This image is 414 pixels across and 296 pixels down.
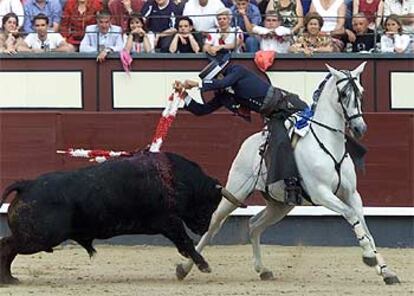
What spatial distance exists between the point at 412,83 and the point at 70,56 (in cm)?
319

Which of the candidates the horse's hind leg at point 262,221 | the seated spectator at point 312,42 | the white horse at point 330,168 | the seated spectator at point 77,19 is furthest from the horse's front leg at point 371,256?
the seated spectator at point 77,19

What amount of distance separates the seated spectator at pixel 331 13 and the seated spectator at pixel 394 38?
1.30 ft

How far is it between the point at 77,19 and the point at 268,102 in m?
3.36

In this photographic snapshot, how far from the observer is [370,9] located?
39.3ft

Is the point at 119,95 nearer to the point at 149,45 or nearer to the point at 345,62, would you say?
the point at 149,45

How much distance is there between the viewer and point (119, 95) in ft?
39.8

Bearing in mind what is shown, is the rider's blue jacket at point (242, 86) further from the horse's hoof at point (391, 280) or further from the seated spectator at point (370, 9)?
the seated spectator at point (370, 9)

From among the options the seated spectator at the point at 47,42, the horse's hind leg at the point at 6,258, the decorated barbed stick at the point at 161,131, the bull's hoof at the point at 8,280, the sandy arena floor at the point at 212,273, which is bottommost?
the sandy arena floor at the point at 212,273

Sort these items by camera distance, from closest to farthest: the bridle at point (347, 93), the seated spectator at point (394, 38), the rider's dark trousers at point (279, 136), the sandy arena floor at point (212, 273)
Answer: the sandy arena floor at point (212, 273) → the bridle at point (347, 93) → the rider's dark trousers at point (279, 136) → the seated spectator at point (394, 38)

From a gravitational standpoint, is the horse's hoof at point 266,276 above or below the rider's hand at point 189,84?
below

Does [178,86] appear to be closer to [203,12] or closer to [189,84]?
[189,84]

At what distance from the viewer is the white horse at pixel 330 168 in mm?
8953

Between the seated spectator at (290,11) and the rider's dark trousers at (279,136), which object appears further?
the seated spectator at (290,11)

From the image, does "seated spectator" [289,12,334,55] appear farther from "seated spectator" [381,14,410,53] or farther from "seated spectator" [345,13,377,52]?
"seated spectator" [381,14,410,53]
